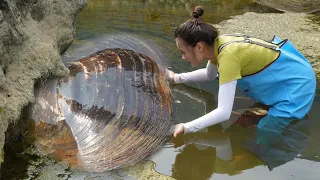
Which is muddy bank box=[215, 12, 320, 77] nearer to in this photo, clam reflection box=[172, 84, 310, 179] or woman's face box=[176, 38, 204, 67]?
clam reflection box=[172, 84, 310, 179]

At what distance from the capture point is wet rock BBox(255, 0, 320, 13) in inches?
248

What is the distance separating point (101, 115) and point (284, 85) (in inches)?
51.1

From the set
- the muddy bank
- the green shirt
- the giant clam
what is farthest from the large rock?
the muddy bank

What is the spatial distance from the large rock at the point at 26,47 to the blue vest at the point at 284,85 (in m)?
1.35

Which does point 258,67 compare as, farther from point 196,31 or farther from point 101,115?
point 101,115

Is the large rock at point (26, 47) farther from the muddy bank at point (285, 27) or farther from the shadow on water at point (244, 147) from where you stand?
the muddy bank at point (285, 27)

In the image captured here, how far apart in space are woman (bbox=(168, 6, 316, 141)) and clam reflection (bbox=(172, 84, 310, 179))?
0.07 meters

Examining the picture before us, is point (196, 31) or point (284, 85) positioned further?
point (284, 85)

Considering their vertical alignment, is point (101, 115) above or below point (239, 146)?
above

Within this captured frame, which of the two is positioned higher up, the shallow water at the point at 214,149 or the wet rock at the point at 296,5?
the wet rock at the point at 296,5

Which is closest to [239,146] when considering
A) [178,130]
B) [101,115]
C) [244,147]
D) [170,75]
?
[244,147]

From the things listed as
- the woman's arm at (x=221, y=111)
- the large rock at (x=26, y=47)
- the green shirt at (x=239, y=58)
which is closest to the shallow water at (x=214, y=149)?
the woman's arm at (x=221, y=111)

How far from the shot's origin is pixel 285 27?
17.5 feet

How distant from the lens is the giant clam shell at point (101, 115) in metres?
2.60
